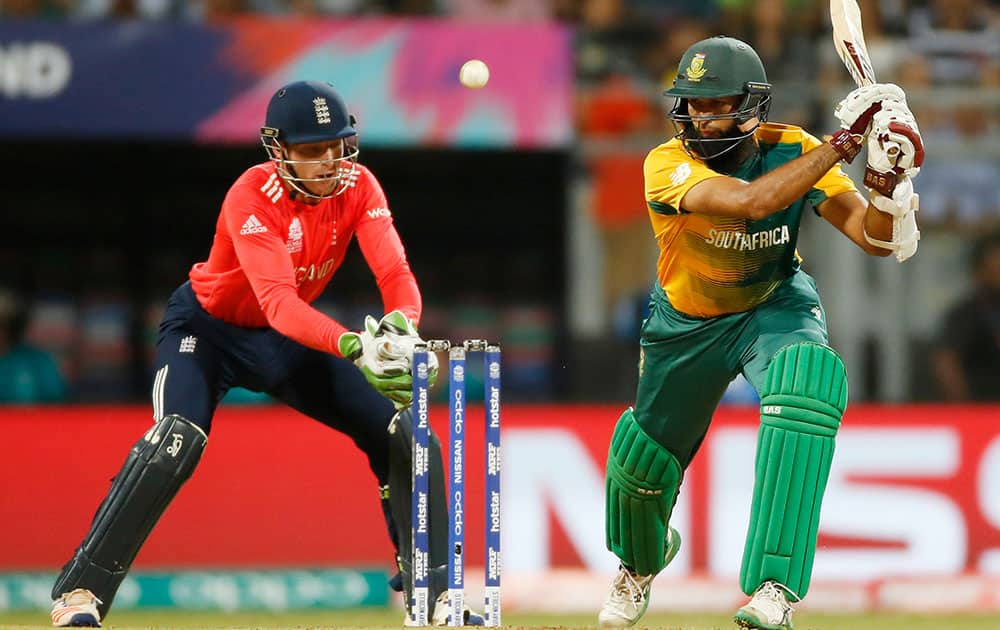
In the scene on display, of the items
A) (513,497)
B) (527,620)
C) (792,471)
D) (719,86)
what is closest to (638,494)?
(792,471)

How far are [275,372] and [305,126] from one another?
0.88m

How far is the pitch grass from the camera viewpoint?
7516 millimetres

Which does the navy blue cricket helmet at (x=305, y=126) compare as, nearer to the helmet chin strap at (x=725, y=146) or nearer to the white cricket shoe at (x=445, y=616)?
the helmet chin strap at (x=725, y=146)

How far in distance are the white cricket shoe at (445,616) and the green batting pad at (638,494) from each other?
A: 0.72m

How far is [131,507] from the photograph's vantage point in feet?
17.9

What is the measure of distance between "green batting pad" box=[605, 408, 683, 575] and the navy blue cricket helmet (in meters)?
1.36

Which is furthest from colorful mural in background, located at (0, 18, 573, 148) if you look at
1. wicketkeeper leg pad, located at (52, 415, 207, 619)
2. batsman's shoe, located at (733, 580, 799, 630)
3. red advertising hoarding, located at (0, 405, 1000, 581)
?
batsman's shoe, located at (733, 580, 799, 630)

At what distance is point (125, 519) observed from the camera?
546 centimetres

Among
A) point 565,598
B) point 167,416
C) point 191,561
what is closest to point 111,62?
point 191,561

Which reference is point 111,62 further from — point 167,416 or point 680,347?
point 680,347

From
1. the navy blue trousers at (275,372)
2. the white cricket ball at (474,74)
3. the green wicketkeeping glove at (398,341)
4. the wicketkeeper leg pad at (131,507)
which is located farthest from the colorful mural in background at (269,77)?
the green wicketkeeping glove at (398,341)

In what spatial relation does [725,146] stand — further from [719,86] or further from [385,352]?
[385,352]

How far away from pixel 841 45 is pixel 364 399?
2.01 metres

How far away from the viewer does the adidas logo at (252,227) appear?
18.0 ft
